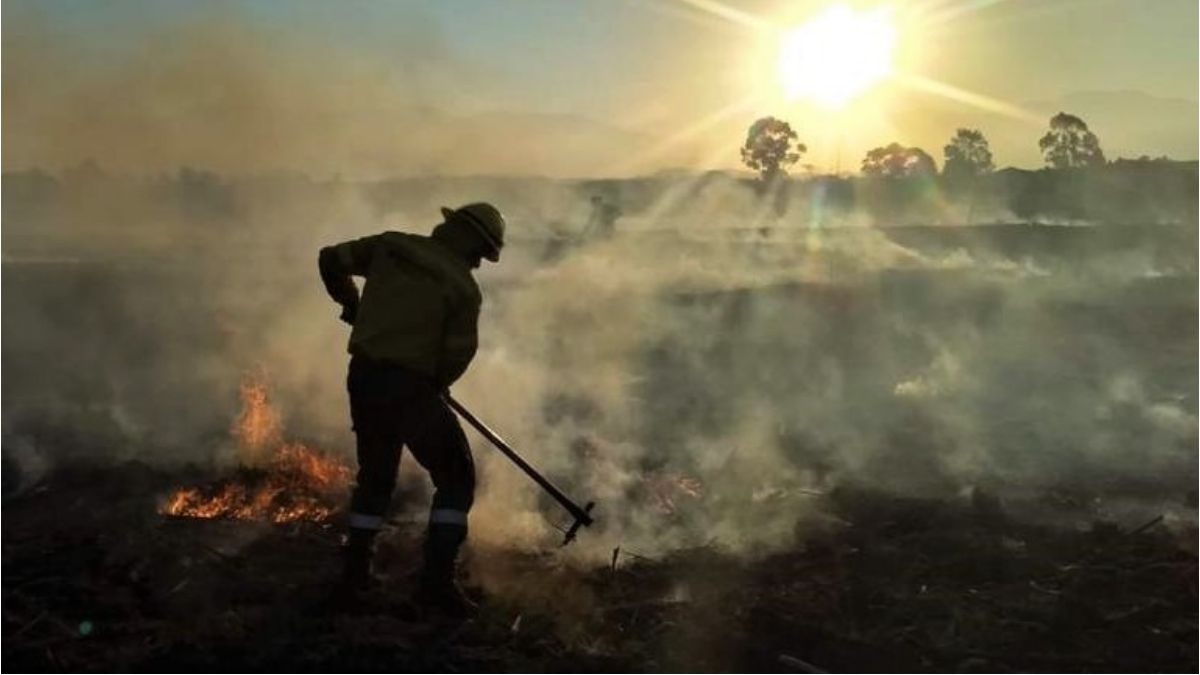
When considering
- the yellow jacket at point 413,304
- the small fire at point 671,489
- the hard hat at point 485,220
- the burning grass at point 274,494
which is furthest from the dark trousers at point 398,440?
the small fire at point 671,489

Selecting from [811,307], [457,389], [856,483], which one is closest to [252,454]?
[457,389]

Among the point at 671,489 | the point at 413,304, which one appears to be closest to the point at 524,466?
the point at 413,304

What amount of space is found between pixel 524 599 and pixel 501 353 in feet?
18.4

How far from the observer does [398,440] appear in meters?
4.96

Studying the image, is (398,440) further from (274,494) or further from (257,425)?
(257,425)

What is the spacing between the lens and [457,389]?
916cm

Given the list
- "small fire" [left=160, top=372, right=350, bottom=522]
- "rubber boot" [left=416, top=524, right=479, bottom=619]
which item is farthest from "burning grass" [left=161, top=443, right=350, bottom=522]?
"rubber boot" [left=416, top=524, right=479, bottom=619]

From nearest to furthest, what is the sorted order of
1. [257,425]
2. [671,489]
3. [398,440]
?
[398,440] → [671,489] → [257,425]

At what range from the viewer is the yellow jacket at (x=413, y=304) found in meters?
4.81

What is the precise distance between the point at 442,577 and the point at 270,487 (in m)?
2.80

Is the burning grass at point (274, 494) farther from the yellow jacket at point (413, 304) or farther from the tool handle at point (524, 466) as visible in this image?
the yellow jacket at point (413, 304)

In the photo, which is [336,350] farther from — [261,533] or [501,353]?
[261,533]

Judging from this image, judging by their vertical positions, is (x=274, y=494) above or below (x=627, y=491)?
below

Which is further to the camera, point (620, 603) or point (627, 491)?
point (627, 491)
